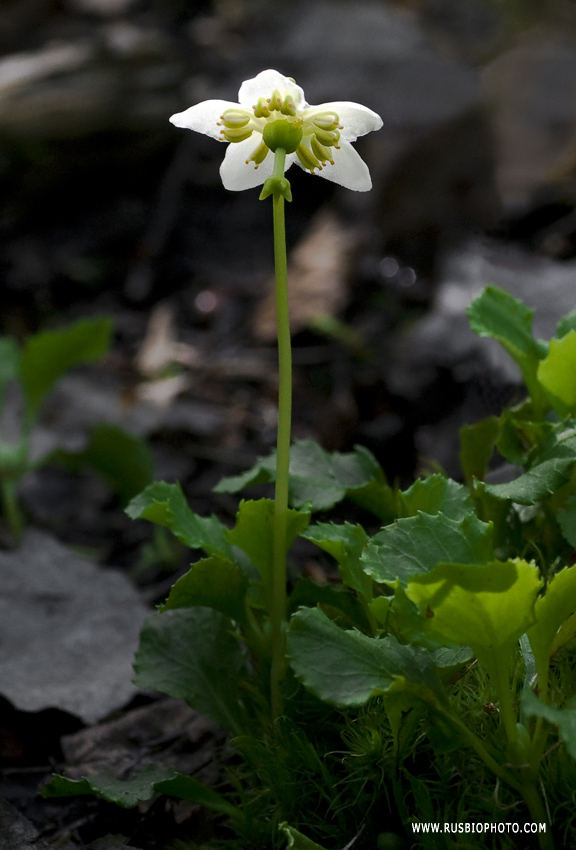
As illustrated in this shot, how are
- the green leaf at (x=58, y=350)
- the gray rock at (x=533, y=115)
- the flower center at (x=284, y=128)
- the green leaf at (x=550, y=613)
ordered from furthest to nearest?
the gray rock at (x=533, y=115), the green leaf at (x=58, y=350), the flower center at (x=284, y=128), the green leaf at (x=550, y=613)

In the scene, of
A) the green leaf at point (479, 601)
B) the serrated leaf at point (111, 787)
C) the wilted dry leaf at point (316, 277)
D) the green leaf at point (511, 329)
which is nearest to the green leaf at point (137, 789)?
the serrated leaf at point (111, 787)

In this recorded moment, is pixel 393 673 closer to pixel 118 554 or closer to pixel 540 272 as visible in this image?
pixel 118 554

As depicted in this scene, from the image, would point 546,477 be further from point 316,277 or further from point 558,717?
point 316,277

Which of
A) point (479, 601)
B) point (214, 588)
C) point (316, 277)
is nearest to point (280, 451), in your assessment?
point (214, 588)

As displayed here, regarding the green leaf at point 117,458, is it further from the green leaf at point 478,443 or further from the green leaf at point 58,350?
the green leaf at point 478,443

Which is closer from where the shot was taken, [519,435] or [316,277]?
[519,435]

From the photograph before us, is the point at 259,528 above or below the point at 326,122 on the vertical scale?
below
